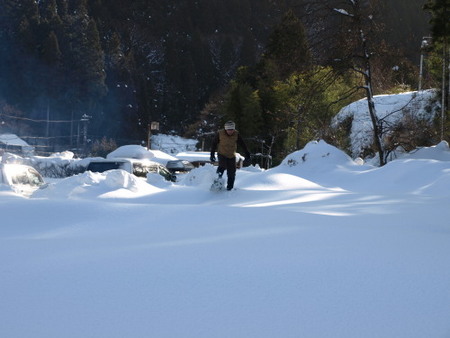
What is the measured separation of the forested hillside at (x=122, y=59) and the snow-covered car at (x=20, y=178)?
25.5m

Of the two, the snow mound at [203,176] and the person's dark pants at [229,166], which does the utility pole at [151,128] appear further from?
the person's dark pants at [229,166]

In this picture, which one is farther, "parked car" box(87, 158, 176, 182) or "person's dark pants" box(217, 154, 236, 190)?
"parked car" box(87, 158, 176, 182)

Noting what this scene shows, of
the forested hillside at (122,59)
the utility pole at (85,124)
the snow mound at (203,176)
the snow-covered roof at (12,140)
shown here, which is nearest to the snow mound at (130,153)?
the forested hillside at (122,59)

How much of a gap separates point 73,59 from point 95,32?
434 centimetres

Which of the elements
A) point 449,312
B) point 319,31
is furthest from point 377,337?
point 319,31

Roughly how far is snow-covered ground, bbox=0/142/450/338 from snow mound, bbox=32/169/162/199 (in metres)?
2.60

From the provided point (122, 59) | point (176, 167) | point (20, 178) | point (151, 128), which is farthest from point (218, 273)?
point (122, 59)

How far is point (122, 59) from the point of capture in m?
76.3

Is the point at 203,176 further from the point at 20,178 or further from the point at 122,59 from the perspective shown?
the point at 122,59

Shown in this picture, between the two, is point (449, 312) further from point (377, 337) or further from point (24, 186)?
point (24, 186)

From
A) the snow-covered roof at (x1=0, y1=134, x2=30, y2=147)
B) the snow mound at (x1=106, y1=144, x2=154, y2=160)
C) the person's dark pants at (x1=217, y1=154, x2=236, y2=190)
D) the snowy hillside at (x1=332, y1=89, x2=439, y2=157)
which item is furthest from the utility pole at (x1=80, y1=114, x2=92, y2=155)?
the person's dark pants at (x1=217, y1=154, x2=236, y2=190)

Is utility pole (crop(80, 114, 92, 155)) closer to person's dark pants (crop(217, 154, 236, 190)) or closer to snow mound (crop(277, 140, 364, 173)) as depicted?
snow mound (crop(277, 140, 364, 173))

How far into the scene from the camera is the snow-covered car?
979cm

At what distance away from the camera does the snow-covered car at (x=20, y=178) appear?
32.1 ft
